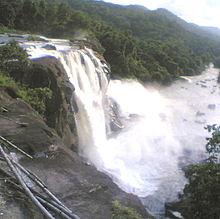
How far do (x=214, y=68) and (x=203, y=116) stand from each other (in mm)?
65873

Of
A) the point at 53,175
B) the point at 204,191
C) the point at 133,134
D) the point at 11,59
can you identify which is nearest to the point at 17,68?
the point at 11,59

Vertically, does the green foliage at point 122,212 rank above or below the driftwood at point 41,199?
below

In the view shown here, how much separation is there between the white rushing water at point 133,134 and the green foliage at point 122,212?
1198cm

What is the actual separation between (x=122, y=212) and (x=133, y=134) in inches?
1085

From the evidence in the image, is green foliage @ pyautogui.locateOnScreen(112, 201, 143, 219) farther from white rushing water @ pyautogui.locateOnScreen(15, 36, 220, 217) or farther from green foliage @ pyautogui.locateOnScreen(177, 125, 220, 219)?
white rushing water @ pyautogui.locateOnScreen(15, 36, 220, 217)

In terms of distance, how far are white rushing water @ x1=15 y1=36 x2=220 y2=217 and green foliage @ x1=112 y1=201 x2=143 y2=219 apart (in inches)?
472

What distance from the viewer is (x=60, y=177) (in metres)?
10.7

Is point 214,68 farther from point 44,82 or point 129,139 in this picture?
point 44,82

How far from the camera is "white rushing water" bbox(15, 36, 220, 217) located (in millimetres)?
25609

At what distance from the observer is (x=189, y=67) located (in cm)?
8794

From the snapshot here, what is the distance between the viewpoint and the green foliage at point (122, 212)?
8.88m

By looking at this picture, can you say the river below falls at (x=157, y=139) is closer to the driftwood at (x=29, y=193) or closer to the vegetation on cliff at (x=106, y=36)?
the vegetation on cliff at (x=106, y=36)

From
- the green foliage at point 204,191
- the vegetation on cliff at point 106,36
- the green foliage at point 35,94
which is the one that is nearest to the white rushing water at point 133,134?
the green foliage at point 35,94

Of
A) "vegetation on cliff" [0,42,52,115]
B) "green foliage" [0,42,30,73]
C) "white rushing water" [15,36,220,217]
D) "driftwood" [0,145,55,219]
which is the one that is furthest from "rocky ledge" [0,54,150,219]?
"white rushing water" [15,36,220,217]
